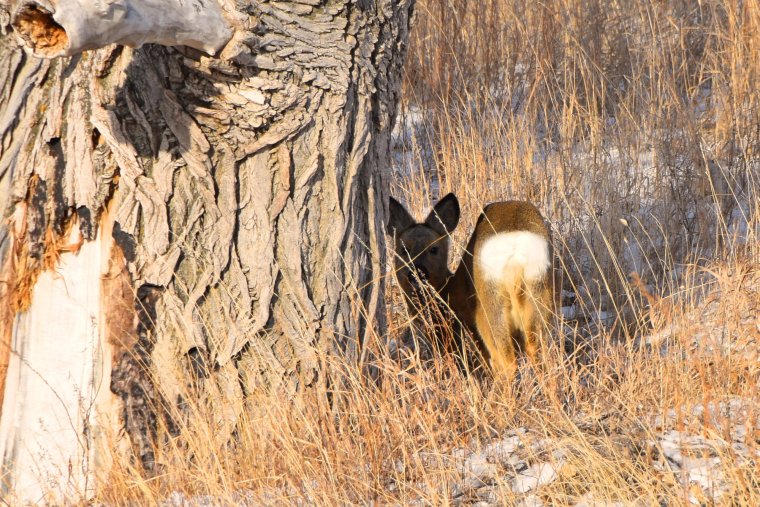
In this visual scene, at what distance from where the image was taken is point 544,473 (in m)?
3.53

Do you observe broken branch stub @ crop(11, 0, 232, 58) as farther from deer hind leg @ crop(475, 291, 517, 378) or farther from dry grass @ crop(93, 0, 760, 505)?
deer hind leg @ crop(475, 291, 517, 378)

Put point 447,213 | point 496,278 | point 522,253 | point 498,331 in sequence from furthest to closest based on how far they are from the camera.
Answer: point 447,213
point 498,331
point 496,278
point 522,253

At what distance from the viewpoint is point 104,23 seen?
314cm

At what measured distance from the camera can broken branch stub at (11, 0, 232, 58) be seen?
3.05 metres

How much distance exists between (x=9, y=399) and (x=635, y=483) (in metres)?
2.67

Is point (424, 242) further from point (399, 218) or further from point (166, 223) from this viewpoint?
point (166, 223)

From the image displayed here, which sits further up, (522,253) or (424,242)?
(424,242)

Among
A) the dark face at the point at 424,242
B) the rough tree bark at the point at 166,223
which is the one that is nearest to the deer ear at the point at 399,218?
the dark face at the point at 424,242

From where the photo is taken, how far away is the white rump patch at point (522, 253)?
5.42 m

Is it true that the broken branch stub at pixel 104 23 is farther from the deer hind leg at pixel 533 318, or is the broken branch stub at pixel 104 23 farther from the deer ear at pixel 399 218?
the deer ear at pixel 399 218

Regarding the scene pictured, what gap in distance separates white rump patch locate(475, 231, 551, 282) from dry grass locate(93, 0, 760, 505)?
179 mm

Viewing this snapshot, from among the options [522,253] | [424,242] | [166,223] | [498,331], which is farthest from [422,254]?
[166,223]

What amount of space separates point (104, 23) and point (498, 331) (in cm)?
338

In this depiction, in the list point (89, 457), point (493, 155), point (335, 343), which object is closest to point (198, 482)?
point (89, 457)
